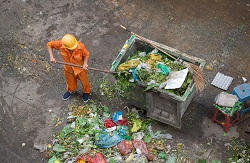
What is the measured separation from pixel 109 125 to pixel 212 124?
181 cm

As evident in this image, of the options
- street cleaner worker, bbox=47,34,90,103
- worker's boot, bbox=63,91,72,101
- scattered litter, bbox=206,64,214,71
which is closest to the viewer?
street cleaner worker, bbox=47,34,90,103

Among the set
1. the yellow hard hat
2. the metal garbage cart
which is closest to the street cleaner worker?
the yellow hard hat

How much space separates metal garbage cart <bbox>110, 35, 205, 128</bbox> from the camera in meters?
5.59

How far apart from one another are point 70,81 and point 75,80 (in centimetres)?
12

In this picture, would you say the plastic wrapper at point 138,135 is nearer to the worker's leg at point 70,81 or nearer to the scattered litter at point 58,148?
the scattered litter at point 58,148

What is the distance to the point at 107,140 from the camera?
19.2 ft

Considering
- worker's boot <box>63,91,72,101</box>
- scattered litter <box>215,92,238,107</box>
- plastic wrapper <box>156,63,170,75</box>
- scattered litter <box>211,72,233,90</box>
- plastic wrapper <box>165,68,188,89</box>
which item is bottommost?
worker's boot <box>63,91,72,101</box>

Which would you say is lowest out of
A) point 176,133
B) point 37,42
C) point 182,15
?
point 176,133

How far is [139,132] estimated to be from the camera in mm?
6109

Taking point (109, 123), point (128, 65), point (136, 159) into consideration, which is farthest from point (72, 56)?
point (136, 159)

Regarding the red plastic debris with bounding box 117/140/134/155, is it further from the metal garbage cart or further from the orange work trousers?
the orange work trousers

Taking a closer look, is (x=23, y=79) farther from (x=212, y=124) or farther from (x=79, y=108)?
(x=212, y=124)

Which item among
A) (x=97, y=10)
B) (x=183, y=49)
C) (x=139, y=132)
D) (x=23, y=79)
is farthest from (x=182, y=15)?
(x=23, y=79)

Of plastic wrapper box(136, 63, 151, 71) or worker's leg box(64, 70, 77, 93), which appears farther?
worker's leg box(64, 70, 77, 93)
